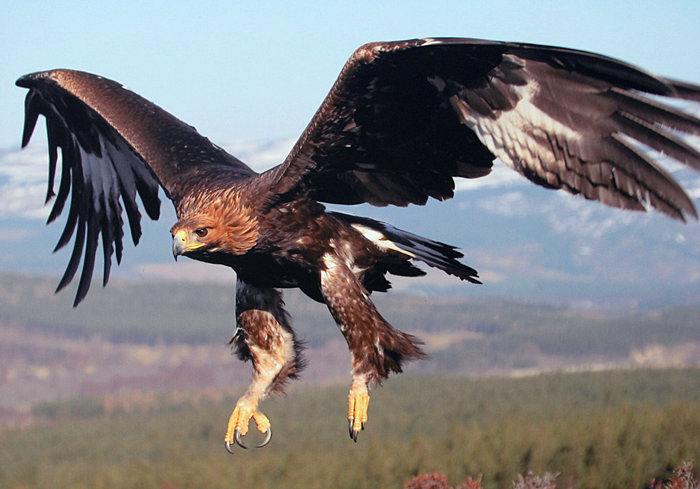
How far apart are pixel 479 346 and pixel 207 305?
21.3m

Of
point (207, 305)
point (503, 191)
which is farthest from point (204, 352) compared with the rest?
point (503, 191)

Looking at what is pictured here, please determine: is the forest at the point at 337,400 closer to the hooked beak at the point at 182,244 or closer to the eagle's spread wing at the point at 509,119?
the hooked beak at the point at 182,244

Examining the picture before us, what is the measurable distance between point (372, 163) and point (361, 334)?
1054mm

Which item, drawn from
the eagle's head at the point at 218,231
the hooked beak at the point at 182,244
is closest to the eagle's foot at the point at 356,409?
the eagle's head at the point at 218,231

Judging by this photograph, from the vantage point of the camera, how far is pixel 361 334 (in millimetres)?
6750

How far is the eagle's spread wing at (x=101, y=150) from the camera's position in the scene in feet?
25.8

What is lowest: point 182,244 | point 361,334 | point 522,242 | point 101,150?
point 522,242

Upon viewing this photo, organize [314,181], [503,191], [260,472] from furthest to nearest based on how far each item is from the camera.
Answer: [503,191], [260,472], [314,181]

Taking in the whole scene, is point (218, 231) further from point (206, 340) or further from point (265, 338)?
point (206, 340)

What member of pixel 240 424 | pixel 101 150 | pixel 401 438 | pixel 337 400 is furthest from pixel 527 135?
pixel 337 400

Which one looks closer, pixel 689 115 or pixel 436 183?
pixel 689 115

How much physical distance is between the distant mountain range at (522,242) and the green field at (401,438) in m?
105

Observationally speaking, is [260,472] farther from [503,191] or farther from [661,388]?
[503,191]

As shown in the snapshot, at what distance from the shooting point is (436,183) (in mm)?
6855
